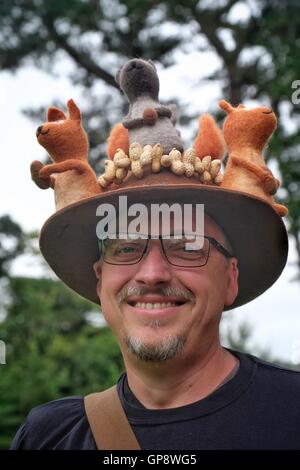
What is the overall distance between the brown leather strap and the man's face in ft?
0.64

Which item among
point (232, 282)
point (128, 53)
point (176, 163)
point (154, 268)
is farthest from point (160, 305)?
point (128, 53)

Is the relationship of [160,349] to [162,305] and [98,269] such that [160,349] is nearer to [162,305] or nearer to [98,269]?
[162,305]

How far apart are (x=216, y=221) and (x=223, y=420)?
28.3 inches

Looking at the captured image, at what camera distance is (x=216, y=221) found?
2283 mm

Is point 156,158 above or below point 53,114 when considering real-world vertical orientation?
below

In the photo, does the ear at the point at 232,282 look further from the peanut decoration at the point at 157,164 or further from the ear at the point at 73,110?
the ear at the point at 73,110

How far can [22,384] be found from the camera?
11.1 meters

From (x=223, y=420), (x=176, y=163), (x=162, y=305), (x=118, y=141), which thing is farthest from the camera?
(x=118, y=141)

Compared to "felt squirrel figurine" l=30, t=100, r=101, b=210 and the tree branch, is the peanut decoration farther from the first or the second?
the tree branch

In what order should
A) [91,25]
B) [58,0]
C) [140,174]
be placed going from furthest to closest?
[91,25] < [58,0] < [140,174]

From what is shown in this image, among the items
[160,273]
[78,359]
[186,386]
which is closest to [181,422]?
[186,386]
